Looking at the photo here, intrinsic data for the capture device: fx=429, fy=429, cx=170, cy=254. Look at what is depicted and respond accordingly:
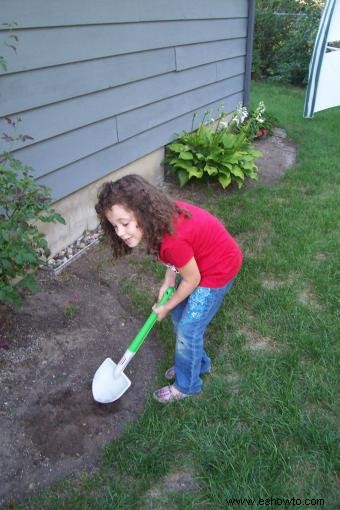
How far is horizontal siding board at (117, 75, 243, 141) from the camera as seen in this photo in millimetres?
3645

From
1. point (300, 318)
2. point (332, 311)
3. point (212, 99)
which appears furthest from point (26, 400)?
point (212, 99)

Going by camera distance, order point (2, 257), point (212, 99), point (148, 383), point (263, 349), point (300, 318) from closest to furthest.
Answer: point (2, 257), point (148, 383), point (263, 349), point (300, 318), point (212, 99)

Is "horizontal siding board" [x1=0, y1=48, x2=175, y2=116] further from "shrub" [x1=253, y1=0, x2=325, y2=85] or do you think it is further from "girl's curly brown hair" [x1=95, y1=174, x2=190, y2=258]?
"shrub" [x1=253, y1=0, x2=325, y2=85]

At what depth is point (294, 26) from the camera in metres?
11.0

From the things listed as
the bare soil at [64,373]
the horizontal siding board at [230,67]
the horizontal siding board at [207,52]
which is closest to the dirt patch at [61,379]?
the bare soil at [64,373]

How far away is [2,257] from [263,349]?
1521 mm

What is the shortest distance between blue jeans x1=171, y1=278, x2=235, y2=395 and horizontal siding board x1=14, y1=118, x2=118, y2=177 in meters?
1.40

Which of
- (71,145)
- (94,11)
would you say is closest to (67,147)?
(71,145)

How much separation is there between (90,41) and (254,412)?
103 inches

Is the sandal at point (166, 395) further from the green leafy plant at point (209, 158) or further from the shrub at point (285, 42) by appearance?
the shrub at point (285, 42)

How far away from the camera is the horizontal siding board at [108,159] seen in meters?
3.06

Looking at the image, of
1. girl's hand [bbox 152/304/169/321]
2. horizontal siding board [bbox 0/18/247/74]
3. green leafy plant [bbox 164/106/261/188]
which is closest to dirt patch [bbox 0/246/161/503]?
girl's hand [bbox 152/304/169/321]

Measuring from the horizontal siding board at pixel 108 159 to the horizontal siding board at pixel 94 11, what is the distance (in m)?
0.93

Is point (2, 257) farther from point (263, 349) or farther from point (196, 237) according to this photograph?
point (263, 349)
